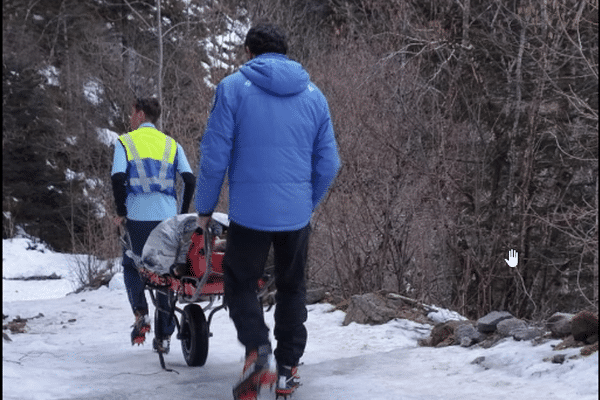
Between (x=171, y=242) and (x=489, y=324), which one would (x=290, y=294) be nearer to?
(x=171, y=242)

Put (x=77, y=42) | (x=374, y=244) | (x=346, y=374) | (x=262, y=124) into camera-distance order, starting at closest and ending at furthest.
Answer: (x=262, y=124), (x=346, y=374), (x=374, y=244), (x=77, y=42)

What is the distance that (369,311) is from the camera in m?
7.93

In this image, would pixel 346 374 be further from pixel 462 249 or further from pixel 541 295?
pixel 541 295

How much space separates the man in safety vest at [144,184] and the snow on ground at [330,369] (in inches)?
17.2

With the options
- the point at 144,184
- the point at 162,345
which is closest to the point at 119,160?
the point at 144,184

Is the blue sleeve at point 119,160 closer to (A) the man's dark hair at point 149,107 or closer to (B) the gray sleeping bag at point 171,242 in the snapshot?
(A) the man's dark hair at point 149,107

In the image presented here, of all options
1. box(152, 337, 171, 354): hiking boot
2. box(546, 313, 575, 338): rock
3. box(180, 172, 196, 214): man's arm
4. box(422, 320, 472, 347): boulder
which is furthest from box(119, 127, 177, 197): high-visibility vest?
box(546, 313, 575, 338): rock

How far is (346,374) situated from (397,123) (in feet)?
21.5

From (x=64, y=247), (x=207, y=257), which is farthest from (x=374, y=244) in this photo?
(x=64, y=247)

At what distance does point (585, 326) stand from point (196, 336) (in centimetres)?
247

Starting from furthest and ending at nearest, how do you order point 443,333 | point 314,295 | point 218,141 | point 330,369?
point 314,295
point 443,333
point 330,369
point 218,141

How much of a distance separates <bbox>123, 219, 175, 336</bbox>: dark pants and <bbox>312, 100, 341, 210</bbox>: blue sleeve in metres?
1.90

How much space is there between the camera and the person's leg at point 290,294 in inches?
186

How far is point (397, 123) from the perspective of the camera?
11.7 meters
